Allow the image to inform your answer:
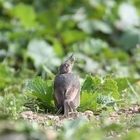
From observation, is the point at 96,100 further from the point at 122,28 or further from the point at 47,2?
the point at 47,2

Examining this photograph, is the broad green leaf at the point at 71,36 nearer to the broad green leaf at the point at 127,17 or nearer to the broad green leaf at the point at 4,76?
the broad green leaf at the point at 127,17

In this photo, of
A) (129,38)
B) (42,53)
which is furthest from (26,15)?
(129,38)

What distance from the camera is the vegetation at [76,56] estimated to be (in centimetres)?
477

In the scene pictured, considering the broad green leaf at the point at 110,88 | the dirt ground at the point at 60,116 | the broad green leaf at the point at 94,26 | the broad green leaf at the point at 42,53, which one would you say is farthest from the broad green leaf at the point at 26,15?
the dirt ground at the point at 60,116

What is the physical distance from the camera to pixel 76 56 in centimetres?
766

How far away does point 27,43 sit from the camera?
7.81 metres

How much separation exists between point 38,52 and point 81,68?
0.52 m

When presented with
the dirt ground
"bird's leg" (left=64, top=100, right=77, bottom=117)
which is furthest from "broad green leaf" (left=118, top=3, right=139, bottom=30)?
"bird's leg" (left=64, top=100, right=77, bottom=117)

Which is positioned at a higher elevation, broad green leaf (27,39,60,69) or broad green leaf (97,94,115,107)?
broad green leaf (27,39,60,69)

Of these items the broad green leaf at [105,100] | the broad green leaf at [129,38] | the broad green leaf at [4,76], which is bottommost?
the broad green leaf at [105,100]

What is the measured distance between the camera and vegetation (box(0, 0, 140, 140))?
4773 millimetres

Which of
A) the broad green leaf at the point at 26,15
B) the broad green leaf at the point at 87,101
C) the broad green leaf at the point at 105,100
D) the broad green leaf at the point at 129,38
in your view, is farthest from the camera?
the broad green leaf at the point at 129,38

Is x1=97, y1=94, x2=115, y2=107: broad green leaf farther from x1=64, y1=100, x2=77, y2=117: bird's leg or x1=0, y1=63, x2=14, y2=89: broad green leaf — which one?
x1=0, y1=63, x2=14, y2=89: broad green leaf

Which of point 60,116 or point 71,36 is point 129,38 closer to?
point 71,36
